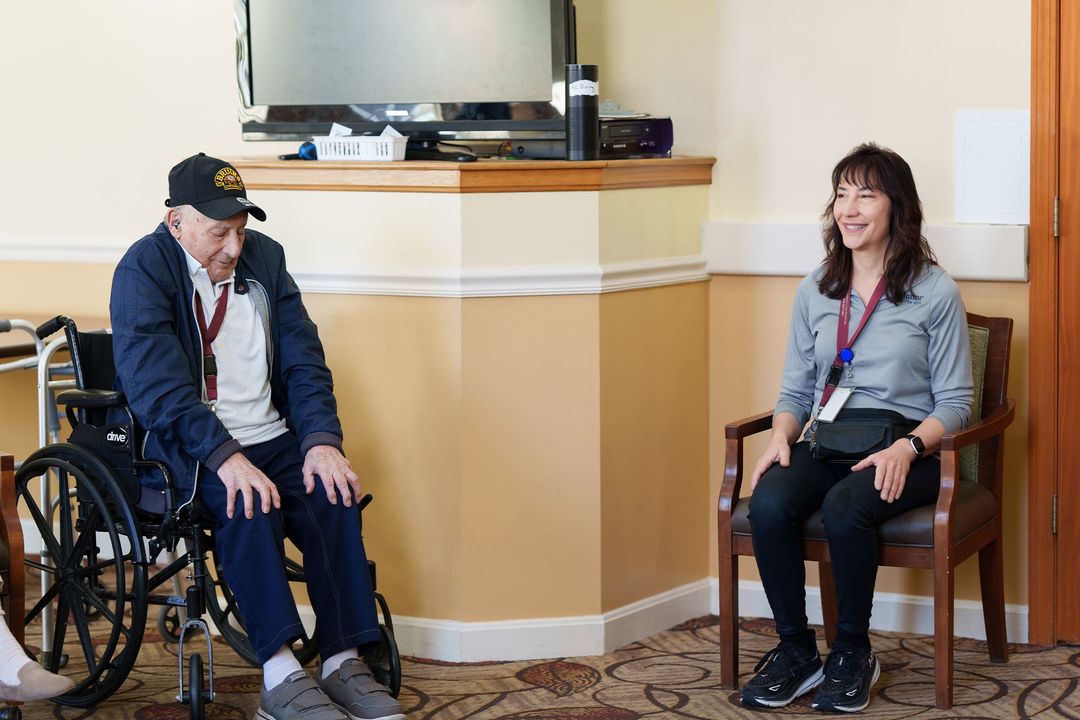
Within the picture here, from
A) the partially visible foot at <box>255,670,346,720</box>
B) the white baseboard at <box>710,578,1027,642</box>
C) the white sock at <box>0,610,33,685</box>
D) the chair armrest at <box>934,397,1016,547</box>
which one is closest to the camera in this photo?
the white sock at <box>0,610,33,685</box>

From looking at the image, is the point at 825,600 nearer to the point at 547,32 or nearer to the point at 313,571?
the point at 313,571

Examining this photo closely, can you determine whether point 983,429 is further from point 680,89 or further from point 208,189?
point 208,189

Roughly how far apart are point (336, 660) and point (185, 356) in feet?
2.35

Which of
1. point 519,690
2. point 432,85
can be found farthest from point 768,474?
point 432,85

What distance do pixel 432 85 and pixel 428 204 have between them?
41 cm

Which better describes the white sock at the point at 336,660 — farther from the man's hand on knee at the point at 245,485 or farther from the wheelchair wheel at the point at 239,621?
the man's hand on knee at the point at 245,485

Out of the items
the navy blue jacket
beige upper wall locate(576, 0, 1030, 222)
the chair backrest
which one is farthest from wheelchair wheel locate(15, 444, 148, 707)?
the chair backrest

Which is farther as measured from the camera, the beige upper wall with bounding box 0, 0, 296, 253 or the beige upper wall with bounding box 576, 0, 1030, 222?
the beige upper wall with bounding box 0, 0, 296, 253

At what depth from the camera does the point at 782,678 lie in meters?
3.02

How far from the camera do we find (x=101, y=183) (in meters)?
4.16

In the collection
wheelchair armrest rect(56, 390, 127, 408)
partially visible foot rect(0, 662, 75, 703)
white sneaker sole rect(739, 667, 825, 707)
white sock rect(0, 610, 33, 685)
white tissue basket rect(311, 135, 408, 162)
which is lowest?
white sneaker sole rect(739, 667, 825, 707)

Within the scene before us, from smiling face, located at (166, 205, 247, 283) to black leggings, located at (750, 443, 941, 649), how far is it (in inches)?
49.5

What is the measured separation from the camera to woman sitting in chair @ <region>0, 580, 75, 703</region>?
2664 mm

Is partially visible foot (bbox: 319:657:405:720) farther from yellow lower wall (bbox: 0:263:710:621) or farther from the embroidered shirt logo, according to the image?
the embroidered shirt logo
